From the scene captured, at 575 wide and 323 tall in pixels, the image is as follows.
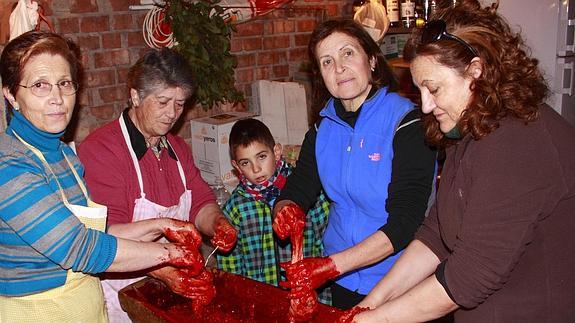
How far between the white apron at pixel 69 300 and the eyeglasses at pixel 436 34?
108 cm

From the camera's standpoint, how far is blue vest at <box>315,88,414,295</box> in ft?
6.24

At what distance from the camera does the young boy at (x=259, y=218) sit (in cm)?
249

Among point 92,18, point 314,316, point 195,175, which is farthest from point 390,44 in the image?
point 314,316

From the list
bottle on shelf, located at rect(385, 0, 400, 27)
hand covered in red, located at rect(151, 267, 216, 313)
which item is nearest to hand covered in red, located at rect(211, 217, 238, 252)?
hand covered in red, located at rect(151, 267, 216, 313)

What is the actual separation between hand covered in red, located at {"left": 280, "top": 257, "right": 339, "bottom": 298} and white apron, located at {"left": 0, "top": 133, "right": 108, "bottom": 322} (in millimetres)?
618

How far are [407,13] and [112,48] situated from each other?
2.32 m

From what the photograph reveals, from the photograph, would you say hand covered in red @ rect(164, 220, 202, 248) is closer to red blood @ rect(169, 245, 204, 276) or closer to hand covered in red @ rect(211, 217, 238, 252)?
red blood @ rect(169, 245, 204, 276)

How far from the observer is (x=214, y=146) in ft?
11.7

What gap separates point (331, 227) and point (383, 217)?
24cm

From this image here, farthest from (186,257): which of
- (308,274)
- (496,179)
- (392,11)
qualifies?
(392,11)

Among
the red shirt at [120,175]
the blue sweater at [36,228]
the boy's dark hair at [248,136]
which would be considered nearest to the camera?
the blue sweater at [36,228]

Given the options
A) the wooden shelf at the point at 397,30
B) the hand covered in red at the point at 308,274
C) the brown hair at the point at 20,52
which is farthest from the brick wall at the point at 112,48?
the hand covered in red at the point at 308,274

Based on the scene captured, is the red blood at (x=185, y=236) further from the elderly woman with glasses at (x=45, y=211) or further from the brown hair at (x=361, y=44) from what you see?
the brown hair at (x=361, y=44)

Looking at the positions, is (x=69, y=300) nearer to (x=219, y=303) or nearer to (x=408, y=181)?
(x=219, y=303)
